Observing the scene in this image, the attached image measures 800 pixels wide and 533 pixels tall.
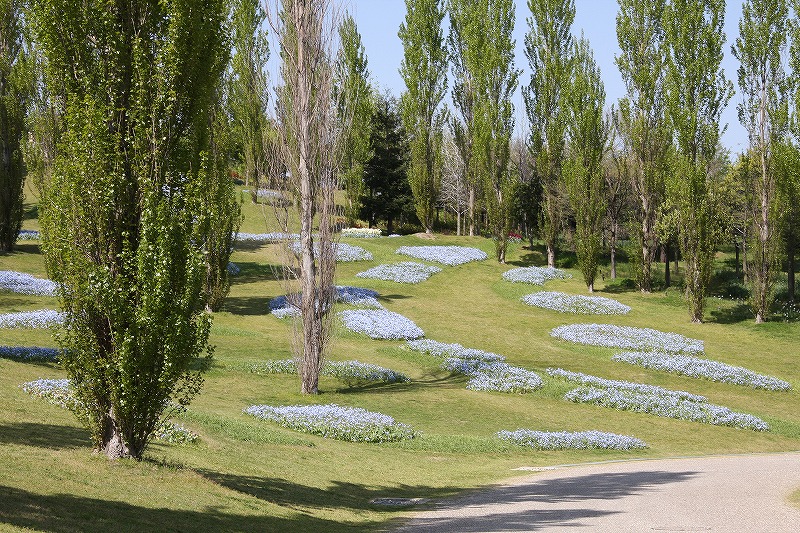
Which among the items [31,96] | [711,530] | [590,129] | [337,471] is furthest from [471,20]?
[711,530]

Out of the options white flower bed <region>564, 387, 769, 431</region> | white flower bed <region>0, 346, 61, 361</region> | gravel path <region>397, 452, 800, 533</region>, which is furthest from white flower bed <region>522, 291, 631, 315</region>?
white flower bed <region>0, 346, 61, 361</region>

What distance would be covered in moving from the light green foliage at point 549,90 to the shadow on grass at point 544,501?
1712 inches

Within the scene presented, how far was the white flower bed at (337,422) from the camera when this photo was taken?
22.1 metres

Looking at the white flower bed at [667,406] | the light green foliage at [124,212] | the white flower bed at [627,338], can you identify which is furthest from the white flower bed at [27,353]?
the white flower bed at [627,338]

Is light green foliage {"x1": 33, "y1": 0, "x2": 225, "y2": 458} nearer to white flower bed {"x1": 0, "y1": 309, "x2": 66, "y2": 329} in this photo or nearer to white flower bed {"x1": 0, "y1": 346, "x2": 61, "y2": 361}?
white flower bed {"x1": 0, "y1": 346, "x2": 61, "y2": 361}

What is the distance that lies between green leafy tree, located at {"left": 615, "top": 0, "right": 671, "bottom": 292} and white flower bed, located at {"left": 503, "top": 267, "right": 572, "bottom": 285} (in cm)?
572

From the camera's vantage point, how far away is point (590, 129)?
55906 millimetres

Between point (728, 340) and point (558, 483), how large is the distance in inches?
1097

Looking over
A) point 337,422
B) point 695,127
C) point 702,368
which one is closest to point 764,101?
point 695,127

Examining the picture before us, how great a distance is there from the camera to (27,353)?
24.4 meters

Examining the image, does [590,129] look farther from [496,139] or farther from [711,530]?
[711,530]

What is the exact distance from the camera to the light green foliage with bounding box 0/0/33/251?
44.9m

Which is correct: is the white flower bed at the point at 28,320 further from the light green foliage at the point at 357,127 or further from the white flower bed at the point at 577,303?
the light green foliage at the point at 357,127

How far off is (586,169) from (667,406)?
94.1 ft
